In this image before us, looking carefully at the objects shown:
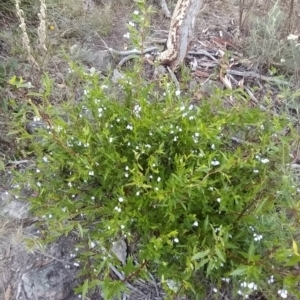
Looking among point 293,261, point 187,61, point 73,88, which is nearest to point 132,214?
point 293,261

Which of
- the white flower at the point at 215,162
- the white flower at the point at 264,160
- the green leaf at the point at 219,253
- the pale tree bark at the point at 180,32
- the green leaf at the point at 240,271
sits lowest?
the green leaf at the point at 240,271

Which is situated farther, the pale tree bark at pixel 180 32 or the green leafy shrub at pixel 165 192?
the pale tree bark at pixel 180 32

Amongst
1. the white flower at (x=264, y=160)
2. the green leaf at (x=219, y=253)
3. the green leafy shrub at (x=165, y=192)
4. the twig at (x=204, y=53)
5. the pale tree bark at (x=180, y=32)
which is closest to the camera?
the green leaf at (x=219, y=253)

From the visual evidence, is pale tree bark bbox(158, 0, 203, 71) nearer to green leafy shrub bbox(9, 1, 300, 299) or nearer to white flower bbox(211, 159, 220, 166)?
green leafy shrub bbox(9, 1, 300, 299)

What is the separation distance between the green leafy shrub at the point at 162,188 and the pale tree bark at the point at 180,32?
0.87 m

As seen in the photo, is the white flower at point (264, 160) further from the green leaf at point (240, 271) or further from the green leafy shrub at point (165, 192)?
the green leaf at point (240, 271)

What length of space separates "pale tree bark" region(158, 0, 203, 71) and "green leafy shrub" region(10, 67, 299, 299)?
2.86 ft

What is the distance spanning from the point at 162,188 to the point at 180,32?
137 cm

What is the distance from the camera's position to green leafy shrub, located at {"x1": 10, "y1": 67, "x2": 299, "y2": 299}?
1.95 meters

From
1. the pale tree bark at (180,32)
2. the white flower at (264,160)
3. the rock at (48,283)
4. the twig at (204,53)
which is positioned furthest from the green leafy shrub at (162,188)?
the twig at (204,53)

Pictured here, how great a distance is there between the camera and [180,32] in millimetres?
3027

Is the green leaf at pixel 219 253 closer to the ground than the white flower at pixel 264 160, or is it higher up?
closer to the ground

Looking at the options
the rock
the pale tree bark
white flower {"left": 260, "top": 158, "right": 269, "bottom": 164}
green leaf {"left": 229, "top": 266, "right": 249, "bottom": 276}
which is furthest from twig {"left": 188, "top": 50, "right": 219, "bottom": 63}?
green leaf {"left": 229, "top": 266, "right": 249, "bottom": 276}

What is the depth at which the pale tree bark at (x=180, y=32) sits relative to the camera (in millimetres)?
2943
